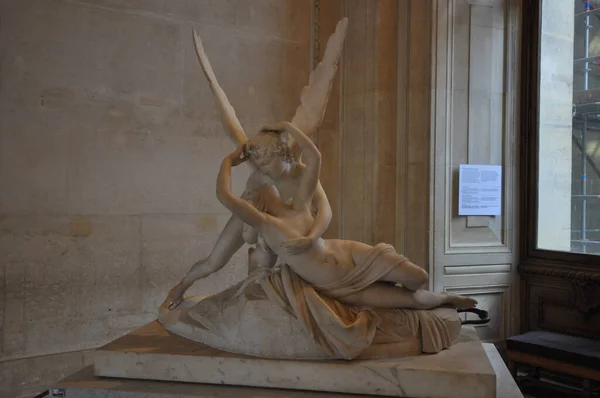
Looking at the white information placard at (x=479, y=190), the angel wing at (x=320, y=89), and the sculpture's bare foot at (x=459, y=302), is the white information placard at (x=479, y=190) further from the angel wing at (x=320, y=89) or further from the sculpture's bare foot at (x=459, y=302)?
the angel wing at (x=320, y=89)

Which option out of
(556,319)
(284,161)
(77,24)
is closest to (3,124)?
(77,24)

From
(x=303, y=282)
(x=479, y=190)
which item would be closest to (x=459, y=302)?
(x=303, y=282)

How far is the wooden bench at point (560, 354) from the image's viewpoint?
399 cm

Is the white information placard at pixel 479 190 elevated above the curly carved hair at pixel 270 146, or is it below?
below

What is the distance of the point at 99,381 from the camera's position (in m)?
2.89

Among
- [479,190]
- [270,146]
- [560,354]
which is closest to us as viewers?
[270,146]

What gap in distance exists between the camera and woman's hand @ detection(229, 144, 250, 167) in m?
2.93

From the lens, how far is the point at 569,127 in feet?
17.4

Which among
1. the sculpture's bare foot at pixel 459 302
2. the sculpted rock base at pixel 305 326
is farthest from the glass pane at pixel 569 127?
the sculpted rock base at pixel 305 326

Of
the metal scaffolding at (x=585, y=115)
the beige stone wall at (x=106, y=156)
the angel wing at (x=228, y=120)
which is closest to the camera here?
the angel wing at (x=228, y=120)

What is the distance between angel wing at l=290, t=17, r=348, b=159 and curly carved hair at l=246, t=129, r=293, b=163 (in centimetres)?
13

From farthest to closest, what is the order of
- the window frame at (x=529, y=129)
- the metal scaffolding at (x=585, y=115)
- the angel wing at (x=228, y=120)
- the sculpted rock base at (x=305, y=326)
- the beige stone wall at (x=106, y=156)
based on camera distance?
the window frame at (x=529, y=129)
the metal scaffolding at (x=585, y=115)
the beige stone wall at (x=106, y=156)
the angel wing at (x=228, y=120)
the sculpted rock base at (x=305, y=326)

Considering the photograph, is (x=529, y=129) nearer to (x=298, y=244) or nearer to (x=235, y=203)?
(x=298, y=244)

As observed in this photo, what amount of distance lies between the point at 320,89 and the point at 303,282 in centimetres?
108
